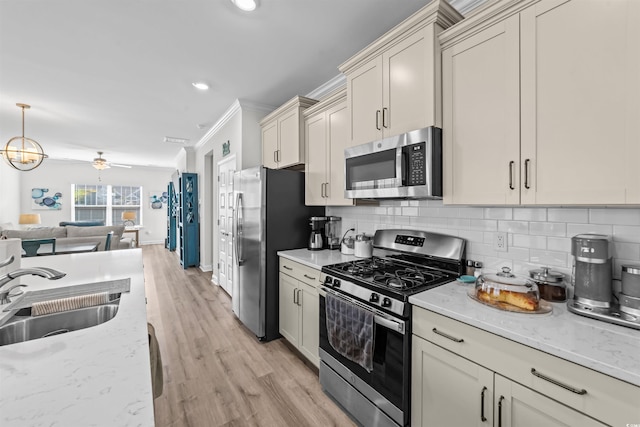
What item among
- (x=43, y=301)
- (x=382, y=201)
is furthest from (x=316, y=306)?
(x=43, y=301)

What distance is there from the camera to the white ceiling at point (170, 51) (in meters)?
1.96

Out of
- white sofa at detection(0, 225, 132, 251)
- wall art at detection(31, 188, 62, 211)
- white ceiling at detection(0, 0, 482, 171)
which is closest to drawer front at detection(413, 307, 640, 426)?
white ceiling at detection(0, 0, 482, 171)

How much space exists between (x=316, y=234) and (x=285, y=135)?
120 cm

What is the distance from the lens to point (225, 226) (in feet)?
14.0

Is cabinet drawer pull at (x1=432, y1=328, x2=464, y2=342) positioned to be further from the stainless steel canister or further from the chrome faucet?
the chrome faucet

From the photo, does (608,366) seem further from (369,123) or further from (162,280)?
(162,280)

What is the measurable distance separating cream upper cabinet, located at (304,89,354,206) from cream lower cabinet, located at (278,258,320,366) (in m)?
0.69

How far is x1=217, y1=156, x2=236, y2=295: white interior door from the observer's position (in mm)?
4039

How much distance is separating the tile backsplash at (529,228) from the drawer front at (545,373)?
0.67 m

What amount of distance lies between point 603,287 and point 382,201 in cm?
150

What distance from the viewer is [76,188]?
28.6ft

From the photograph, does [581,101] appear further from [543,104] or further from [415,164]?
[415,164]

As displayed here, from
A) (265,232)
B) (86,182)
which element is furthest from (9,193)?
(265,232)

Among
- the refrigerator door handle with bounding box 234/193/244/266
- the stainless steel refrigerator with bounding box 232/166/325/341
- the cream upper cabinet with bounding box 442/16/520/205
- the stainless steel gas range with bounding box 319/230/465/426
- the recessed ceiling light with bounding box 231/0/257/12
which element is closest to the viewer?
the cream upper cabinet with bounding box 442/16/520/205
